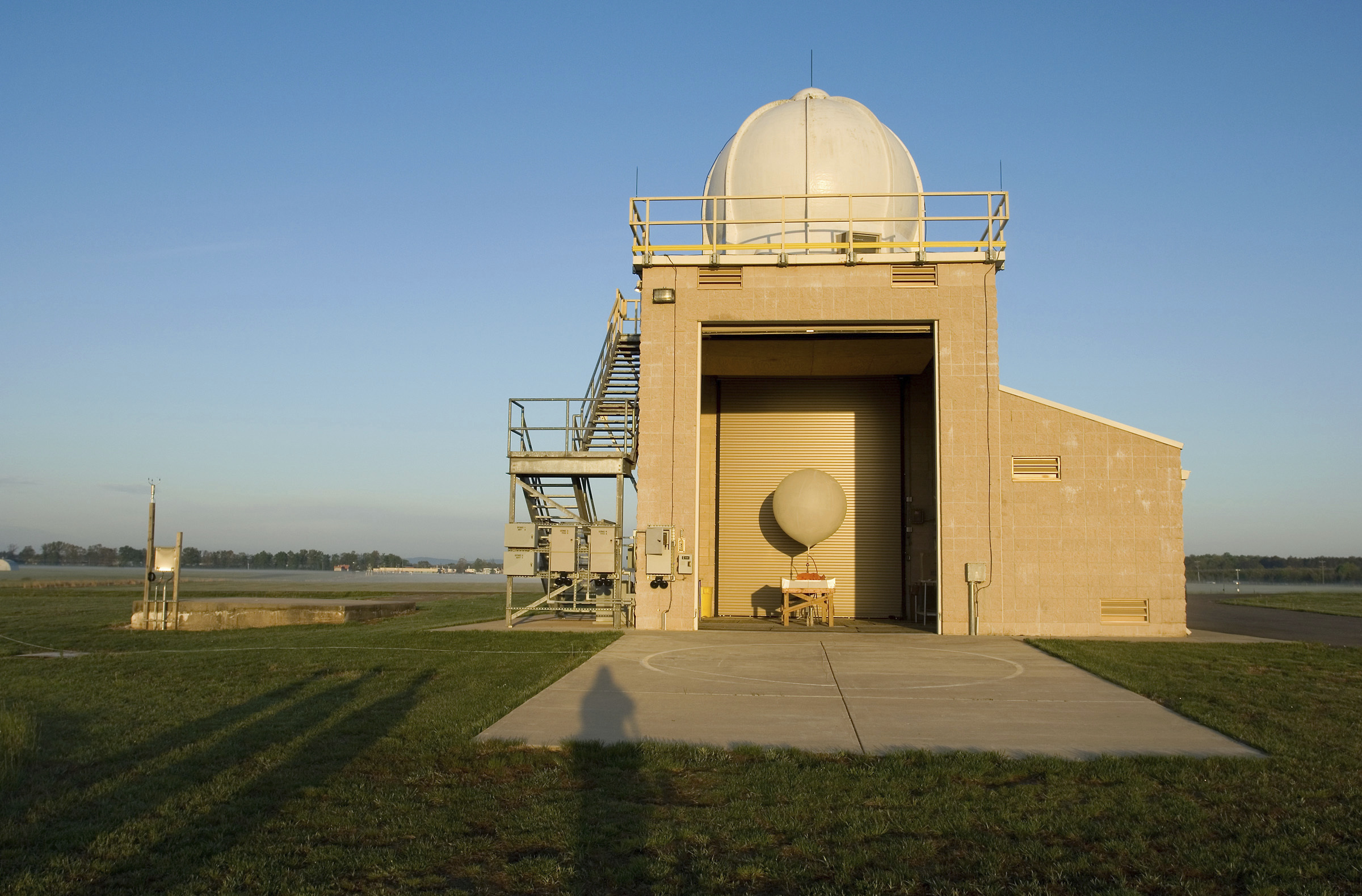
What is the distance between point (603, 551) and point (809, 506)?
5.23 metres

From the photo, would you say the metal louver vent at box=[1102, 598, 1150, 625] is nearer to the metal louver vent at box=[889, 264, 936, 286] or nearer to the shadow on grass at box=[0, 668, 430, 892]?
the metal louver vent at box=[889, 264, 936, 286]

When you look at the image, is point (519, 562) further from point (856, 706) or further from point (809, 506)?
point (856, 706)

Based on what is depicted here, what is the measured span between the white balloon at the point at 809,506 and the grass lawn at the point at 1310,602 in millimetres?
15011

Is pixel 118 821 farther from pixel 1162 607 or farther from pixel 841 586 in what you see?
pixel 841 586

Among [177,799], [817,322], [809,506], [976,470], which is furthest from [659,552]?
[177,799]

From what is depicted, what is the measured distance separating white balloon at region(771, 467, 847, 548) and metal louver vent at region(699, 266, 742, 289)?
5.42 meters

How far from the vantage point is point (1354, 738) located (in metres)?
8.29

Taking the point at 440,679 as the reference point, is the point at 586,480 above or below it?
above

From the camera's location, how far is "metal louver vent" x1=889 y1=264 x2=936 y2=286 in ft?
63.8

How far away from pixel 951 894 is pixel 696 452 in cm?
1468

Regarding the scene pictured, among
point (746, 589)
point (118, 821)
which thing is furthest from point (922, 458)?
point (118, 821)

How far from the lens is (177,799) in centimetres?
632

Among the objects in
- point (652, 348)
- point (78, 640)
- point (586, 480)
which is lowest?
point (78, 640)

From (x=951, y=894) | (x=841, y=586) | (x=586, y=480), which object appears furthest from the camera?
(x=841, y=586)
